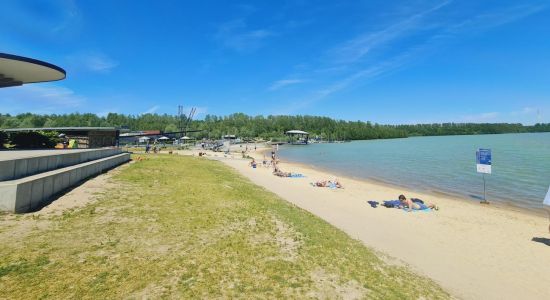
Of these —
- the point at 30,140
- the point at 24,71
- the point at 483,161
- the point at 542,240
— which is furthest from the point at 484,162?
the point at 24,71

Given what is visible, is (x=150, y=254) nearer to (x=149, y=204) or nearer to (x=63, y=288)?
(x=63, y=288)

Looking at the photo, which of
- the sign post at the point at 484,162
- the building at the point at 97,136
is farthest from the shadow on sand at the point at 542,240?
the building at the point at 97,136

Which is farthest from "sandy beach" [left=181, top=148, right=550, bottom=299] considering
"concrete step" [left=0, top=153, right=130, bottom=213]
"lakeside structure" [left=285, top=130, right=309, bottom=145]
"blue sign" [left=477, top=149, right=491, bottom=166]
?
"lakeside structure" [left=285, top=130, right=309, bottom=145]

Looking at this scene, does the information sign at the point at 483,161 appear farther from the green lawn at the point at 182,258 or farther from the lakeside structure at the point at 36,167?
the lakeside structure at the point at 36,167

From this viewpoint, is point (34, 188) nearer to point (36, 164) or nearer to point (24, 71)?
point (36, 164)

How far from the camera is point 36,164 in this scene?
1009 cm

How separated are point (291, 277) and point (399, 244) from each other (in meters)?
6.14

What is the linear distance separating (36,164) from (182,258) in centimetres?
721

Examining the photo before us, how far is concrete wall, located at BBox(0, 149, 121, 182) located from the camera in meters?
8.47

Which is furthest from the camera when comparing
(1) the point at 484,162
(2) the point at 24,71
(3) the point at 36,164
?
(1) the point at 484,162

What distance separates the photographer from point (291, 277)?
624cm

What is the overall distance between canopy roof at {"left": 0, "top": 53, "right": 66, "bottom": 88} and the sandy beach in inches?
694

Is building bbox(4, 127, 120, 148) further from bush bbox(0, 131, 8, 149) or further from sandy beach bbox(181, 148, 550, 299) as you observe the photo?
sandy beach bbox(181, 148, 550, 299)

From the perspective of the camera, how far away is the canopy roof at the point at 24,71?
18000 millimetres
